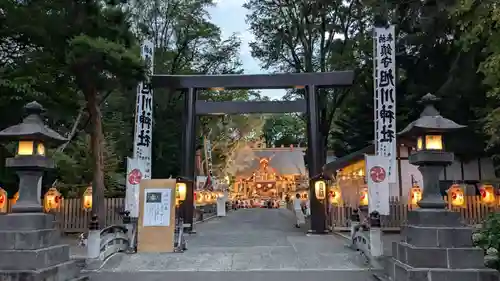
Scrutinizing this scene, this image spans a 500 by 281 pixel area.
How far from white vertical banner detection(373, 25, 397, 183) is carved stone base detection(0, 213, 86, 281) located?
1113cm

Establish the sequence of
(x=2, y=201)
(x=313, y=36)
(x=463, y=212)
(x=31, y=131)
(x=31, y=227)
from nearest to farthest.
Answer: (x=31, y=227), (x=31, y=131), (x=2, y=201), (x=463, y=212), (x=313, y=36)

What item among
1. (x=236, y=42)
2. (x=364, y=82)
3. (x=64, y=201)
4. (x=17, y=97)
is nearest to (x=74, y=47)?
(x=17, y=97)

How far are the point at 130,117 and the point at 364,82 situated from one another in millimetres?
15453

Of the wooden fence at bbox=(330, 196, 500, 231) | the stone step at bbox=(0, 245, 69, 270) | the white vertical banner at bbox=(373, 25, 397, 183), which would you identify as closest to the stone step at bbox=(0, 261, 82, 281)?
the stone step at bbox=(0, 245, 69, 270)

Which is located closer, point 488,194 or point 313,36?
point 488,194

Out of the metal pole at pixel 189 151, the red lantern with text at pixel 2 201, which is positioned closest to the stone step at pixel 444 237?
the metal pole at pixel 189 151

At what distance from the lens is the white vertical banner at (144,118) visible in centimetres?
1739

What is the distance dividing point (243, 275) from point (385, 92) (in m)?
9.20

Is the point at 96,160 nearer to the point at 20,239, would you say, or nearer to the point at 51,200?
the point at 51,200

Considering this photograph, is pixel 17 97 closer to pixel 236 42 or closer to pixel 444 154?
pixel 444 154

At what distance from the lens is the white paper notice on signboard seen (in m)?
12.9

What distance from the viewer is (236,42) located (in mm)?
32875

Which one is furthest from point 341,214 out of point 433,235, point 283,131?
point 283,131

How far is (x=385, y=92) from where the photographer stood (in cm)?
1598
